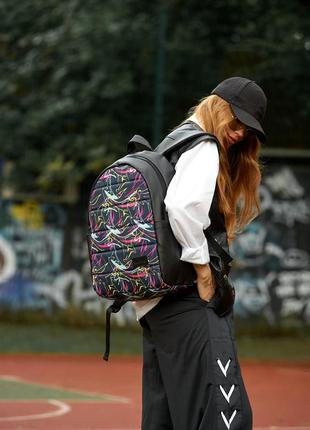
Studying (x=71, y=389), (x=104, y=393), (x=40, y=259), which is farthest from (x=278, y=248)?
(x=104, y=393)

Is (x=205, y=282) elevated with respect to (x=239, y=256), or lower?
elevated

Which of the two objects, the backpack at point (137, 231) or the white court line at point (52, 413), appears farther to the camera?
the white court line at point (52, 413)

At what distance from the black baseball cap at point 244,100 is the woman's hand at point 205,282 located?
62 centimetres

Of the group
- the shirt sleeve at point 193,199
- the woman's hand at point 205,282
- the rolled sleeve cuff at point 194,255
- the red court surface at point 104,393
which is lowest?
the red court surface at point 104,393

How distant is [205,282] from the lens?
14.7 feet

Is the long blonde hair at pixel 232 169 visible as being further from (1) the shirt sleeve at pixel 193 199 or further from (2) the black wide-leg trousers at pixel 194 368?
(2) the black wide-leg trousers at pixel 194 368

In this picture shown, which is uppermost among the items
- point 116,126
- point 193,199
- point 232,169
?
point 116,126

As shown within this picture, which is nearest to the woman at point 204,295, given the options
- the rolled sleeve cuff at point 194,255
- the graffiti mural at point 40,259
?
the rolled sleeve cuff at point 194,255

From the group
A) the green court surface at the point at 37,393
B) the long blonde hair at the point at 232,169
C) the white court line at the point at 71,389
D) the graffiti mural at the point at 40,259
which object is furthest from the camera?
the graffiti mural at the point at 40,259

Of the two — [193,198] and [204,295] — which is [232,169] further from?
[204,295]

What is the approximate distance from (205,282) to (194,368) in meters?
0.34

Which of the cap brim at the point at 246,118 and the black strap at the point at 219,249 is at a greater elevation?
the cap brim at the point at 246,118

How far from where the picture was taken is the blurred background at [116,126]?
17094 mm

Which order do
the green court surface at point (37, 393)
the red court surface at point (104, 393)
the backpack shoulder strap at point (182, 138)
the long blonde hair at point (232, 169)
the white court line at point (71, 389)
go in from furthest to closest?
1. the green court surface at point (37, 393)
2. the white court line at point (71, 389)
3. the red court surface at point (104, 393)
4. the long blonde hair at point (232, 169)
5. the backpack shoulder strap at point (182, 138)
